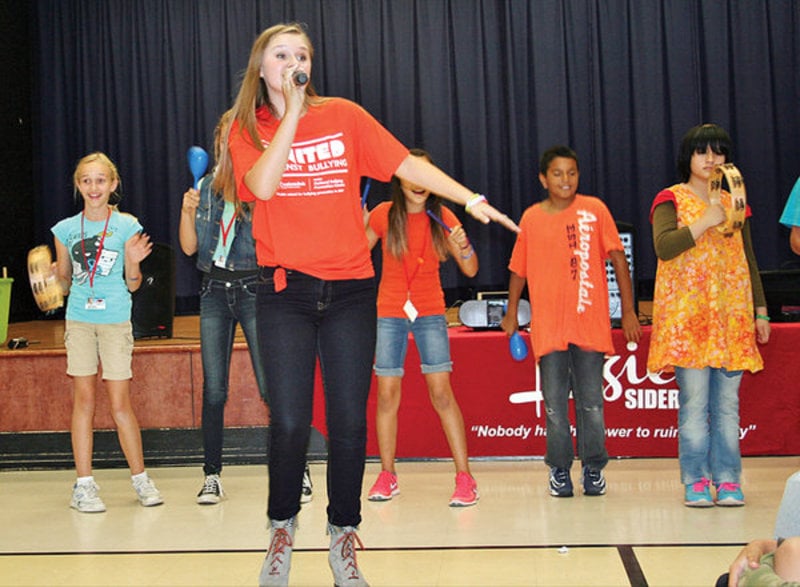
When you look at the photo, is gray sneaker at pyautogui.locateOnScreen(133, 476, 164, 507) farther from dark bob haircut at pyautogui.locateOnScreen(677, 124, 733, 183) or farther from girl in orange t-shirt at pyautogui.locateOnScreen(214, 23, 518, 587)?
dark bob haircut at pyautogui.locateOnScreen(677, 124, 733, 183)

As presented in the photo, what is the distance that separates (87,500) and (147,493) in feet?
0.74

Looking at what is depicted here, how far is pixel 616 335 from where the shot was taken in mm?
4539

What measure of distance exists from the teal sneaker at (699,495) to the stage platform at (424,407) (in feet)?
2.77

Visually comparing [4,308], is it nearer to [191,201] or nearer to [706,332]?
[191,201]

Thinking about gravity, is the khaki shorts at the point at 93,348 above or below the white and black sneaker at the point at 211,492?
above

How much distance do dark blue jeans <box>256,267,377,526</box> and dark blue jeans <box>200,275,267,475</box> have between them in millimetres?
1364

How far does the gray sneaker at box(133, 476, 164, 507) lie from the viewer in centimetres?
409

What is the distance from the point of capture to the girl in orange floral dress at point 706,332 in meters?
3.68

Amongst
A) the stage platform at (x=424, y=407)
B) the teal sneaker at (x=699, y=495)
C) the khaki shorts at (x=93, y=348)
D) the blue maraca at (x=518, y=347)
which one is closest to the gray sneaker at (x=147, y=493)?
the khaki shorts at (x=93, y=348)

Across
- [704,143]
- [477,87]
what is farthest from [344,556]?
[477,87]

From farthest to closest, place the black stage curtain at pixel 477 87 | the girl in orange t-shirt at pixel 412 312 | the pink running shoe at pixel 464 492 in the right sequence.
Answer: the black stage curtain at pixel 477 87, the girl in orange t-shirt at pixel 412 312, the pink running shoe at pixel 464 492

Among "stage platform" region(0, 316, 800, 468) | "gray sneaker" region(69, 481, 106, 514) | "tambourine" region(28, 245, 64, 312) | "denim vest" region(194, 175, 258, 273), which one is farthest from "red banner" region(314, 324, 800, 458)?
"tambourine" region(28, 245, 64, 312)

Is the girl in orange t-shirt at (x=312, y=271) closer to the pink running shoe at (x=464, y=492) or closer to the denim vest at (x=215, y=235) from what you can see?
the pink running shoe at (x=464, y=492)

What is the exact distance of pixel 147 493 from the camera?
4117mm
